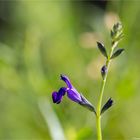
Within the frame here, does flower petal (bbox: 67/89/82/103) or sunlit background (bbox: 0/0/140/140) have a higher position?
sunlit background (bbox: 0/0/140/140)

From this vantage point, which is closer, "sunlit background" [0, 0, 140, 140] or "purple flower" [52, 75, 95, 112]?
"purple flower" [52, 75, 95, 112]

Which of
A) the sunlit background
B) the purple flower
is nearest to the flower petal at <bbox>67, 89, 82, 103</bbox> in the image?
the purple flower

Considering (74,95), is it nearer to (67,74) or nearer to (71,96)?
(71,96)

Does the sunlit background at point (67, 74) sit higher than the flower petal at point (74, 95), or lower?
higher

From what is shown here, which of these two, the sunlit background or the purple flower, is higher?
the sunlit background

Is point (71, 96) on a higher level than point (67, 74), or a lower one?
lower

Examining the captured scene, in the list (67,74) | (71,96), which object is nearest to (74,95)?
(71,96)

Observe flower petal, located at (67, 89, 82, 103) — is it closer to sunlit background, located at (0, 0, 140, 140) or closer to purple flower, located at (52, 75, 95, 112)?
purple flower, located at (52, 75, 95, 112)

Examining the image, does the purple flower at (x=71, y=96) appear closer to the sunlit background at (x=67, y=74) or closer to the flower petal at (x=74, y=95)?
the flower petal at (x=74, y=95)

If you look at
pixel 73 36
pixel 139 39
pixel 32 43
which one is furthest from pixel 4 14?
pixel 139 39

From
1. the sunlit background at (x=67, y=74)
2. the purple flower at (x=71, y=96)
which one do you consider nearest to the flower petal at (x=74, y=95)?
the purple flower at (x=71, y=96)
